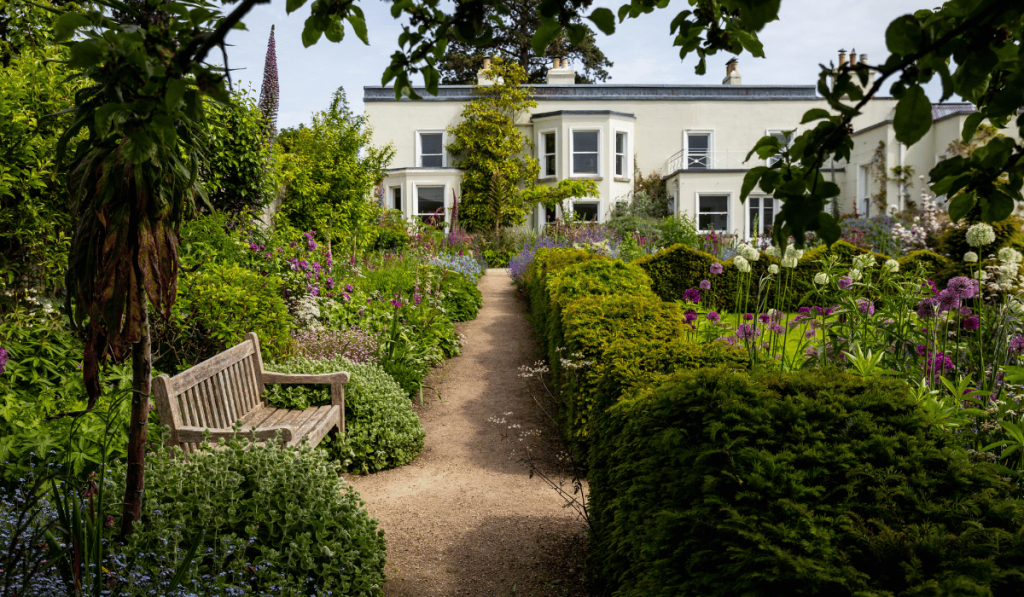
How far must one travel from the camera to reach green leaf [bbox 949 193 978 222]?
133cm

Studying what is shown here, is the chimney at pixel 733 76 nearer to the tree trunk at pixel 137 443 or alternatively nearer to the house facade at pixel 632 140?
the house facade at pixel 632 140

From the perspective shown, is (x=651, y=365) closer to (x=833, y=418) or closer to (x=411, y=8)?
(x=833, y=418)

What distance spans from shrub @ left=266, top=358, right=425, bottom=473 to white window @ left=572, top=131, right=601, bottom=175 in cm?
1740

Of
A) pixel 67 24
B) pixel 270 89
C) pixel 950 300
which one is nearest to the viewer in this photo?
pixel 67 24

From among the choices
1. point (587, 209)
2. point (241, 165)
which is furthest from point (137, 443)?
point (587, 209)

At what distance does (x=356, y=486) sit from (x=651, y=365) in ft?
8.26

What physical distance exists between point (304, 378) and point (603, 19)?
4.22 m

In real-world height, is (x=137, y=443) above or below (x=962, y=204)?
below

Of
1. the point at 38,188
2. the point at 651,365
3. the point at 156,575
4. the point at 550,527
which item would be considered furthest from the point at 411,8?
the point at 38,188

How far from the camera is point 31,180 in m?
4.40

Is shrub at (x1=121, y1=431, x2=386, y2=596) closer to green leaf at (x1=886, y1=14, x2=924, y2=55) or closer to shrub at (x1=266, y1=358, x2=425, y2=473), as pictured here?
shrub at (x1=266, y1=358, x2=425, y2=473)

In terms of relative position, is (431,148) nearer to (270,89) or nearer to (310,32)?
(270,89)

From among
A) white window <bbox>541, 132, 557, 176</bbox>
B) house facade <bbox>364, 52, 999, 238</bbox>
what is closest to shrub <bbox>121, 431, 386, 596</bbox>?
house facade <bbox>364, 52, 999, 238</bbox>

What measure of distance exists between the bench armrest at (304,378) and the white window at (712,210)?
61.0 feet
